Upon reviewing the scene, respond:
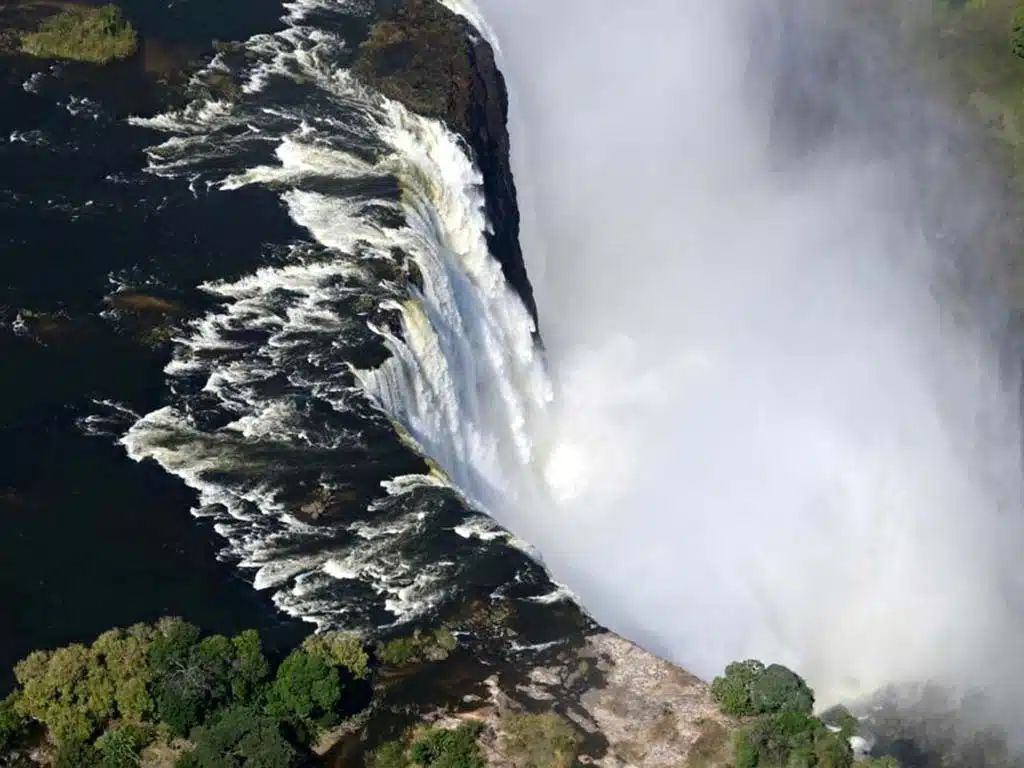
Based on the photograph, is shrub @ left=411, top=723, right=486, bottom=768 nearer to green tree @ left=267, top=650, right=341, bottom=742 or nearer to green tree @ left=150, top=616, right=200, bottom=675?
green tree @ left=267, top=650, right=341, bottom=742

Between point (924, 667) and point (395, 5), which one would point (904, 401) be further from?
point (395, 5)

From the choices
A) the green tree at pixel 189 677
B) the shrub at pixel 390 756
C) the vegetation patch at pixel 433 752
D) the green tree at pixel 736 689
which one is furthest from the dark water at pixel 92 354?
the green tree at pixel 736 689

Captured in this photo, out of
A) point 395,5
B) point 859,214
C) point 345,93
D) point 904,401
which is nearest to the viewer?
point 345,93

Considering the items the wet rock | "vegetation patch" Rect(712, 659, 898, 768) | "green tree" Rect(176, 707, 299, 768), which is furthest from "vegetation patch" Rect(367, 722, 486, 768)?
the wet rock

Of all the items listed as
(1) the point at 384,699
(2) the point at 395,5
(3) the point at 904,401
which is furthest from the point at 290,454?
(3) the point at 904,401

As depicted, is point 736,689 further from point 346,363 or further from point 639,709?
point 346,363

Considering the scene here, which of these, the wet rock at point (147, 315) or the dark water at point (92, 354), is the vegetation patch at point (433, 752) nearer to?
the dark water at point (92, 354)
